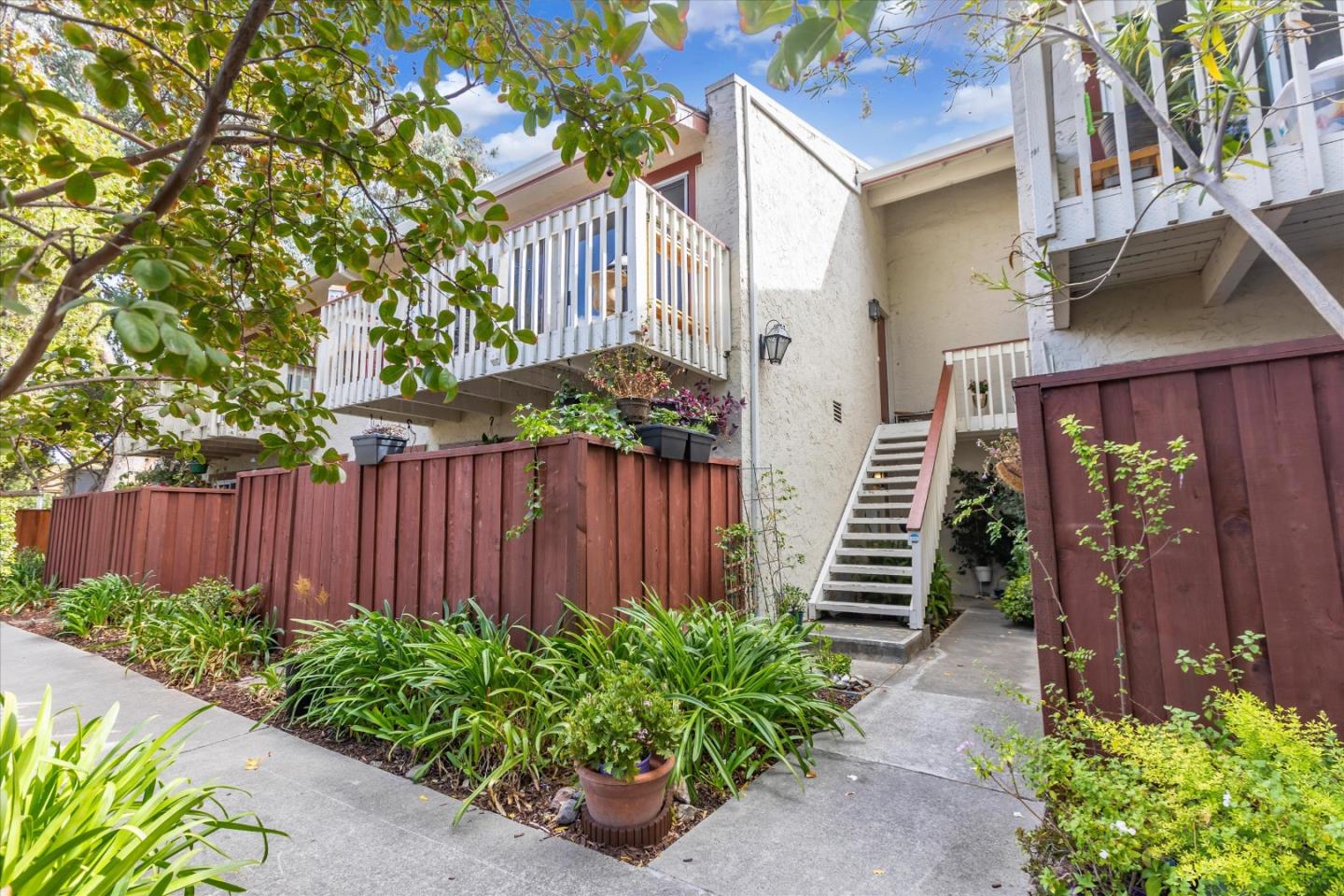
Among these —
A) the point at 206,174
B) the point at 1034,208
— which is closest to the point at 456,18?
the point at 206,174

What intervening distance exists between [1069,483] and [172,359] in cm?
284

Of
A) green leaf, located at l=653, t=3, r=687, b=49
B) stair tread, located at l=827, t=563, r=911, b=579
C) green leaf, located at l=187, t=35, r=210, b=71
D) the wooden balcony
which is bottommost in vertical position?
stair tread, located at l=827, t=563, r=911, b=579

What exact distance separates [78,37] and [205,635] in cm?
486

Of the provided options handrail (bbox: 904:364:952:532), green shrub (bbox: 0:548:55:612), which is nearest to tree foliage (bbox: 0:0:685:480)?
handrail (bbox: 904:364:952:532)

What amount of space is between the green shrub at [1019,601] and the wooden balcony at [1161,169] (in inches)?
108

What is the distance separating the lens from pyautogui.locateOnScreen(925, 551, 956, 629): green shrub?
6.16m

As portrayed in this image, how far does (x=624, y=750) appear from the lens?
7.60 feet

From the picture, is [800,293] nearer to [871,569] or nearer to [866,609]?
[871,569]

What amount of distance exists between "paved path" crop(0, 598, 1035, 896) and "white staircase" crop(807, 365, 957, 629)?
2117mm

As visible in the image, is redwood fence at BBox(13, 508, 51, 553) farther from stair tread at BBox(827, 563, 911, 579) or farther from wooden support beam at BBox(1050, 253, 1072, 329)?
wooden support beam at BBox(1050, 253, 1072, 329)

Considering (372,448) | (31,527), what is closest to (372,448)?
(372,448)

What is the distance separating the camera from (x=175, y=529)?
7535 mm

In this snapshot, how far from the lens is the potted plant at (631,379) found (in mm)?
4602

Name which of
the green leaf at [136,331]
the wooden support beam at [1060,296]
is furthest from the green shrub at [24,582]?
the wooden support beam at [1060,296]
